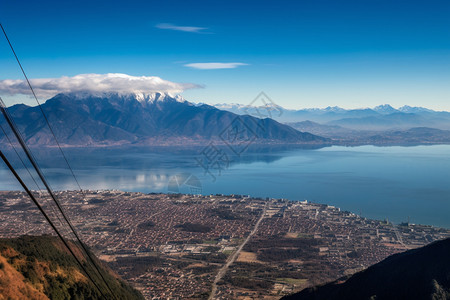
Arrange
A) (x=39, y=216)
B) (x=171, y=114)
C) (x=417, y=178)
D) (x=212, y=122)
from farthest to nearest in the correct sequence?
1. (x=171, y=114)
2. (x=212, y=122)
3. (x=417, y=178)
4. (x=39, y=216)

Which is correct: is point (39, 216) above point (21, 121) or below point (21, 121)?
below

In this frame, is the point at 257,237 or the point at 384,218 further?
the point at 384,218

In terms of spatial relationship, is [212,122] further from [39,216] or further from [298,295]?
[298,295]

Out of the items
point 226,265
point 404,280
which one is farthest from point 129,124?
point 404,280

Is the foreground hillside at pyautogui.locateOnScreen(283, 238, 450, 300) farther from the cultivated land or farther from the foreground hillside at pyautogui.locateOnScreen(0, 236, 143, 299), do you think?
the foreground hillside at pyautogui.locateOnScreen(0, 236, 143, 299)

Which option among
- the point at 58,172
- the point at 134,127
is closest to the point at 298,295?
the point at 58,172
